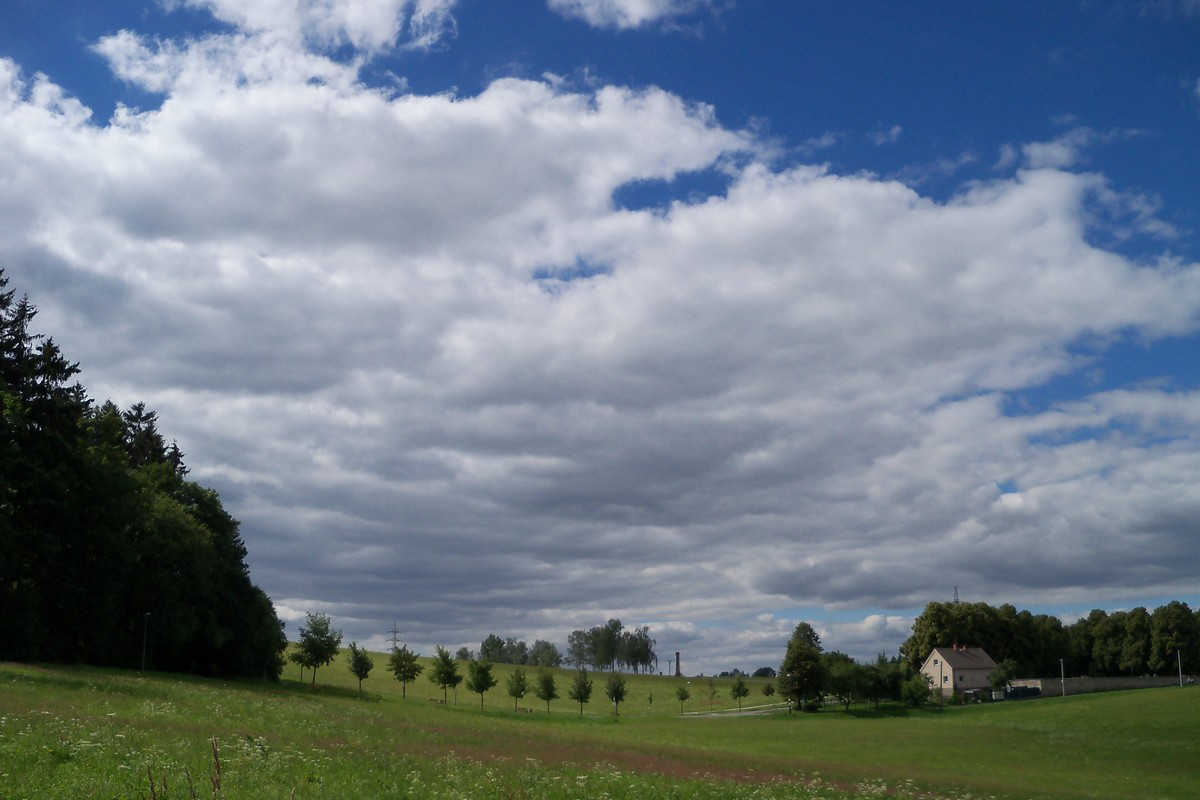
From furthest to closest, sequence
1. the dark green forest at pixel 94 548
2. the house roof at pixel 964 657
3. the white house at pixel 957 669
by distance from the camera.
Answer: the house roof at pixel 964 657, the white house at pixel 957 669, the dark green forest at pixel 94 548

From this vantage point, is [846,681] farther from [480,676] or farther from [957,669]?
[480,676]

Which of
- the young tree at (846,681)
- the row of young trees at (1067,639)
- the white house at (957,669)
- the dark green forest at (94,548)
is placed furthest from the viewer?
the row of young trees at (1067,639)

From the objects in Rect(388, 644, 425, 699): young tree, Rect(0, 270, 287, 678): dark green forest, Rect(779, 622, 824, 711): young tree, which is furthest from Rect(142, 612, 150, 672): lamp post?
Rect(779, 622, 824, 711): young tree

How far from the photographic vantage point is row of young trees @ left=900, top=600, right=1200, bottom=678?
142375 millimetres

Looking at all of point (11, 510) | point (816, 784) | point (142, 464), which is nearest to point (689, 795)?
point (816, 784)

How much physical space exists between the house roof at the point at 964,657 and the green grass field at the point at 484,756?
5490cm

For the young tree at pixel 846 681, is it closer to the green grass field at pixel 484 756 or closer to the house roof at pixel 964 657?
the house roof at pixel 964 657

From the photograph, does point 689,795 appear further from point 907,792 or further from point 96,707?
point 96,707

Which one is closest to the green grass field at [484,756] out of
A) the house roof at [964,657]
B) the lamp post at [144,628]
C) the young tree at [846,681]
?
the lamp post at [144,628]

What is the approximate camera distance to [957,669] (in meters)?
130

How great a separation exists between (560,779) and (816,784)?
11.5 metres

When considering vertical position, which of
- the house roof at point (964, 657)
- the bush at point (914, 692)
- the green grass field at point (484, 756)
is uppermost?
the green grass field at point (484, 756)

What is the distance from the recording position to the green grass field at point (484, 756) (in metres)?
17.8

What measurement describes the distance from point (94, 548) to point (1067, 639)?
481 ft
